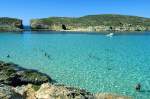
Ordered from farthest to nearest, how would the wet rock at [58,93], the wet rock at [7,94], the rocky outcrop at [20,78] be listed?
the rocky outcrop at [20,78]
the wet rock at [58,93]
the wet rock at [7,94]

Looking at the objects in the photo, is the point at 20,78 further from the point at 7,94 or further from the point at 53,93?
the point at 7,94

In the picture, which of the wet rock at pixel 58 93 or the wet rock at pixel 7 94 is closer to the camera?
the wet rock at pixel 7 94

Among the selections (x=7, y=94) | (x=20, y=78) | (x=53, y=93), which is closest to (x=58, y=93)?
(x=53, y=93)

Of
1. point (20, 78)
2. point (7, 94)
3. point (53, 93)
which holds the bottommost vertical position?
point (20, 78)

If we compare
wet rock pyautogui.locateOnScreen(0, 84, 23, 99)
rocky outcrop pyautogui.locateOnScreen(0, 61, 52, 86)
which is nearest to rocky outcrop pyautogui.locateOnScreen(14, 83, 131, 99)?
wet rock pyautogui.locateOnScreen(0, 84, 23, 99)

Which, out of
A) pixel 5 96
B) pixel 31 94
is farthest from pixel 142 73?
pixel 5 96

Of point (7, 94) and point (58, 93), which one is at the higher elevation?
point (7, 94)

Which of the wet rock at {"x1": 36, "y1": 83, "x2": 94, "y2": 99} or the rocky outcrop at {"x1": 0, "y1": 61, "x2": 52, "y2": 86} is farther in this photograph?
the rocky outcrop at {"x1": 0, "y1": 61, "x2": 52, "y2": 86}

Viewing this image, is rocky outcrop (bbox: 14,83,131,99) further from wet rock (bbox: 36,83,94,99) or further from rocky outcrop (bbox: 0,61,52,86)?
rocky outcrop (bbox: 0,61,52,86)

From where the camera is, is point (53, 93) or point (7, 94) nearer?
point (7, 94)

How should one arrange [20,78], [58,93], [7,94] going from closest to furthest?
1. [7,94]
2. [58,93]
3. [20,78]

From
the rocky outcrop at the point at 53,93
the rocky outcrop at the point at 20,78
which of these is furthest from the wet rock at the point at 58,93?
the rocky outcrop at the point at 20,78

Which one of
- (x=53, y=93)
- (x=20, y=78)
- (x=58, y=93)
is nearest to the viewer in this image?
(x=58, y=93)

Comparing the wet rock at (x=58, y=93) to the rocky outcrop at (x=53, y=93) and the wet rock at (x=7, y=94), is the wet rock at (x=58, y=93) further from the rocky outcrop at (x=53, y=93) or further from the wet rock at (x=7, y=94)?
the wet rock at (x=7, y=94)
